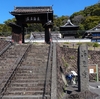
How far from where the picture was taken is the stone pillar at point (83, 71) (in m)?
9.80

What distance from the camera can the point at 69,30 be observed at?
142ft

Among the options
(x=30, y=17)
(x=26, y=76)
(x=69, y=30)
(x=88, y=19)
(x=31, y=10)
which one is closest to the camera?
(x=26, y=76)

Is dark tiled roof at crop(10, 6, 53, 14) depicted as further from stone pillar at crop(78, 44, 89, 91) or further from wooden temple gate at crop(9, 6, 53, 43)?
stone pillar at crop(78, 44, 89, 91)

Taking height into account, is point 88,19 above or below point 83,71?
above

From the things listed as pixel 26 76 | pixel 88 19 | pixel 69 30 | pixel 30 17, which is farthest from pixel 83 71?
pixel 88 19

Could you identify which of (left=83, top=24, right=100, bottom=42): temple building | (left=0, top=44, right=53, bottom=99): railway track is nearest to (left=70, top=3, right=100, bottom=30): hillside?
(left=83, top=24, right=100, bottom=42): temple building

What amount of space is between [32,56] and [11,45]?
144 inches

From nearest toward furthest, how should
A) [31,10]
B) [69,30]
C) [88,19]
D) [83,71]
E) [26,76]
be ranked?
[83,71]
[26,76]
[31,10]
[69,30]
[88,19]

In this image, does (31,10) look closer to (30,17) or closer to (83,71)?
(30,17)

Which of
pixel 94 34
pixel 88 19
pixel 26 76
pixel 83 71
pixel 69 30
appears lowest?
pixel 26 76

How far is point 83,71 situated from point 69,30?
34.0 metres

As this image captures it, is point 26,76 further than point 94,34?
No

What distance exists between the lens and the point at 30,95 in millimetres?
8609

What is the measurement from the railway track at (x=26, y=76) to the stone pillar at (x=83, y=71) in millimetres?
1534
